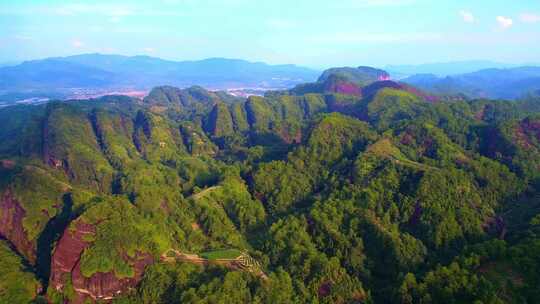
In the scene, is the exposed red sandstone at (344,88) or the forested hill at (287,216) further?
the exposed red sandstone at (344,88)

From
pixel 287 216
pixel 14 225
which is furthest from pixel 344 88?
pixel 14 225

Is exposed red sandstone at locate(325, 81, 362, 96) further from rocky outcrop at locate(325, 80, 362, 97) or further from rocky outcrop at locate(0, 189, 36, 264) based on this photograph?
rocky outcrop at locate(0, 189, 36, 264)

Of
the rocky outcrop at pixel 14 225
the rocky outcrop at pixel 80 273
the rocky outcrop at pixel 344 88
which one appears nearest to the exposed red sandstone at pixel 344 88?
the rocky outcrop at pixel 344 88

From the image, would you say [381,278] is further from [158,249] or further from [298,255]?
[158,249]

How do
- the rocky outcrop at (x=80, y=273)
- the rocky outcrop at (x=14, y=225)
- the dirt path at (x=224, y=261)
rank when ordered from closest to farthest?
the rocky outcrop at (x=80, y=273) < the dirt path at (x=224, y=261) < the rocky outcrop at (x=14, y=225)

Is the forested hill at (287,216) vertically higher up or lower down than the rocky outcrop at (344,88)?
lower down

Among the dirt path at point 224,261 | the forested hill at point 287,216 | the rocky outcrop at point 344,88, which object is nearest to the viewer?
the forested hill at point 287,216

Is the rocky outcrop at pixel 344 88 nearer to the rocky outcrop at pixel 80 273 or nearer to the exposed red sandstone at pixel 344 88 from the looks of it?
the exposed red sandstone at pixel 344 88

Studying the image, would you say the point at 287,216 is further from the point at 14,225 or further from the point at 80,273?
the point at 14,225
